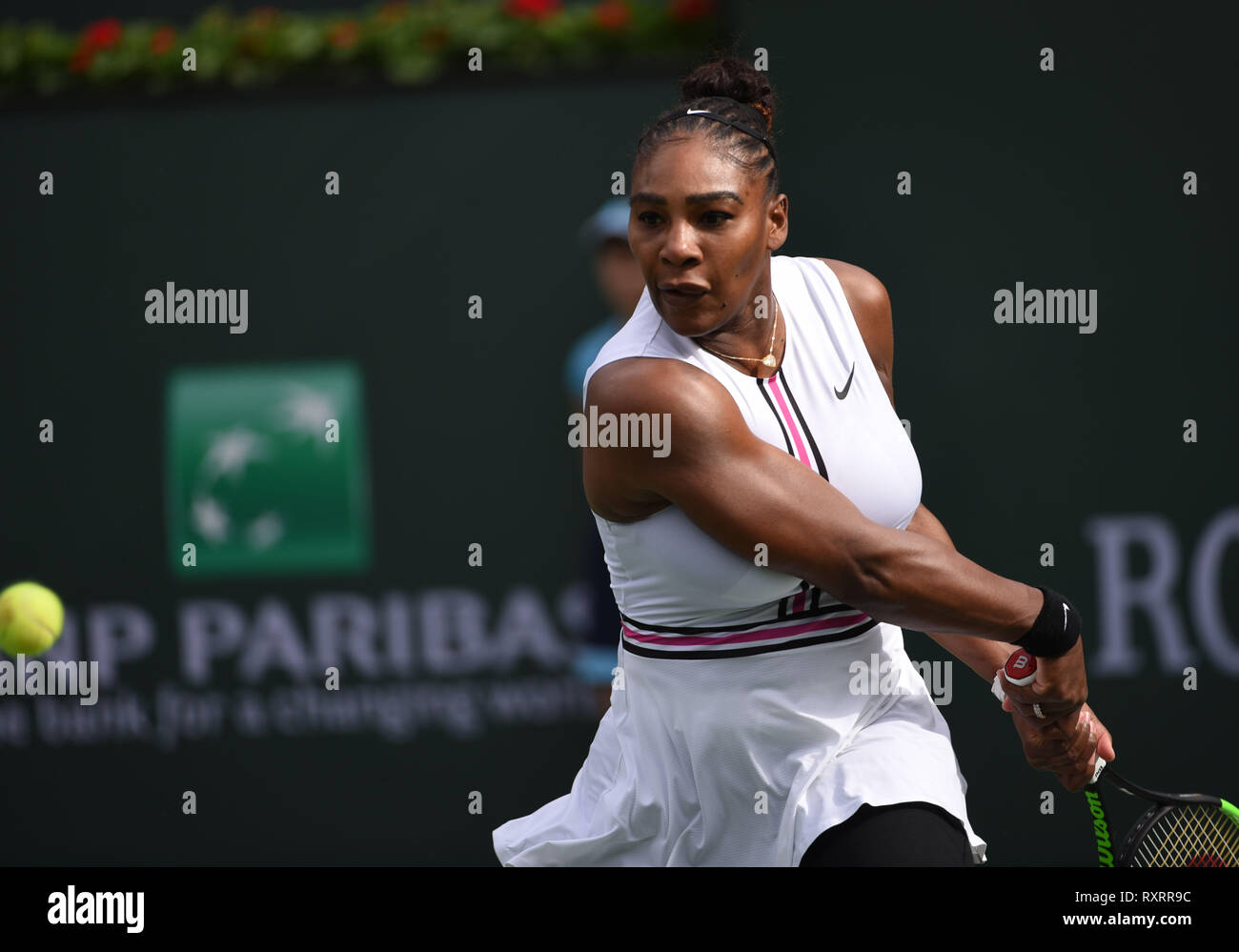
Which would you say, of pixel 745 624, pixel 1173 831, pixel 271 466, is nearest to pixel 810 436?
pixel 745 624

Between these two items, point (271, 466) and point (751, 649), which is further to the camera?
point (271, 466)

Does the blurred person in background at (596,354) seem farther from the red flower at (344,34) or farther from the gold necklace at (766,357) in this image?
the gold necklace at (766,357)

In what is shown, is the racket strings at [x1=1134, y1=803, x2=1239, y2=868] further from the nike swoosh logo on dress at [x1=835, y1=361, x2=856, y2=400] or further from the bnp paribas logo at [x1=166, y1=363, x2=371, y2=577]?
the bnp paribas logo at [x1=166, y1=363, x2=371, y2=577]

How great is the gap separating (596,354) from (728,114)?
215 cm

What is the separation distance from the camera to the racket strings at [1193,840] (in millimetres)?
2812

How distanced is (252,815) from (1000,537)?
2.62m

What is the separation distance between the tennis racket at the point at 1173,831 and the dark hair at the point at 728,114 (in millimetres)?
1097

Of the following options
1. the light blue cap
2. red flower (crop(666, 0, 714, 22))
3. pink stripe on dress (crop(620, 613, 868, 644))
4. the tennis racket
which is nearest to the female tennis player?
pink stripe on dress (crop(620, 613, 868, 644))

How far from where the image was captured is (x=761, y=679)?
89.4 inches

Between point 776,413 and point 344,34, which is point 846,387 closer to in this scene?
point 776,413

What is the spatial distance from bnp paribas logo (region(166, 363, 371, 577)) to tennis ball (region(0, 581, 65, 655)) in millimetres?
1265

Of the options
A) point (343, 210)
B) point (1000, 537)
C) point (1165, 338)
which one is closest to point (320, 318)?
point (343, 210)

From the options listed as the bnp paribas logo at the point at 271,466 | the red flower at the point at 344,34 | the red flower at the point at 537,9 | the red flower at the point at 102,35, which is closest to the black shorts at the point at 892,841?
the bnp paribas logo at the point at 271,466
